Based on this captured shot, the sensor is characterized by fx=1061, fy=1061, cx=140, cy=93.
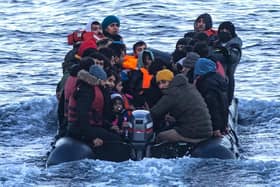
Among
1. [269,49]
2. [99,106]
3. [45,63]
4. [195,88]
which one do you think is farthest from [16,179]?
[269,49]

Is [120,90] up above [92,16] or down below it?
above

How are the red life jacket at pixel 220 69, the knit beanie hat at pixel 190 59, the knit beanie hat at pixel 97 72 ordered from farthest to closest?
1. the red life jacket at pixel 220 69
2. the knit beanie hat at pixel 190 59
3. the knit beanie hat at pixel 97 72

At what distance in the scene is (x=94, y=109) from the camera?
50.6ft

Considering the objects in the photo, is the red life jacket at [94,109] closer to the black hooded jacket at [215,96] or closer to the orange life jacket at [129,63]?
the black hooded jacket at [215,96]

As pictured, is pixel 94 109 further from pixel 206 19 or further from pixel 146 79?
pixel 206 19

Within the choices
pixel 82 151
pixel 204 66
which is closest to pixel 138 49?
pixel 204 66

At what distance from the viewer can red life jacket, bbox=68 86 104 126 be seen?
15.3 meters

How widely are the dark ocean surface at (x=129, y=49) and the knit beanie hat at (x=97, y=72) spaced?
126cm

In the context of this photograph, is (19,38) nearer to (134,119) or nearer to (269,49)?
(269,49)

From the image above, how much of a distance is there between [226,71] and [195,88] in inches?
132

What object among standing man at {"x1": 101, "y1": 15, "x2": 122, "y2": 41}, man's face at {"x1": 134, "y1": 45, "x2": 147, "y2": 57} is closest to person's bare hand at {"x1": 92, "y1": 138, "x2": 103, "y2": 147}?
man's face at {"x1": 134, "y1": 45, "x2": 147, "y2": 57}

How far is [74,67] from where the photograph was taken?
52.8 ft

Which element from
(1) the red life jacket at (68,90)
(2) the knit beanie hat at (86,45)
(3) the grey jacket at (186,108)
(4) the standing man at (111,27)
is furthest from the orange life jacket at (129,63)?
(3) the grey jacket at (186,108)

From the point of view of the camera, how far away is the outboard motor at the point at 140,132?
1541cm
